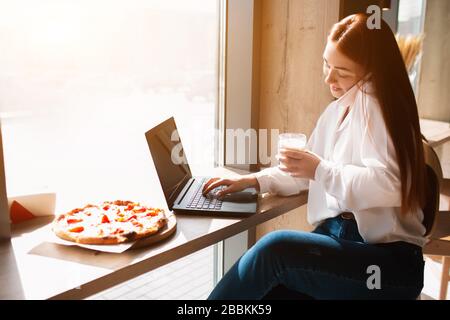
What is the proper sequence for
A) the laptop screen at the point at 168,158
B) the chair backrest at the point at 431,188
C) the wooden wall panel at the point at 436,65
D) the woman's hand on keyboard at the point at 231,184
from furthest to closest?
the wooden wall panel at the point at 436,65 < the woman's hand on keyboard at the point at 231,184 < the laptop screen at the point at 168,158 < the chair backrest at the point at 431,188

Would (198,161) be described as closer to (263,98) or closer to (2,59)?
(263,98)

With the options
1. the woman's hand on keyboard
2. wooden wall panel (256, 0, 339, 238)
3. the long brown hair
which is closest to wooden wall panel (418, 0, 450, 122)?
wooden wall panel (256, 0, 339, 238)

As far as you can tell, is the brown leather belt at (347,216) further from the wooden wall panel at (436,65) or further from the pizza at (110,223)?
the wooden wall panel at (436,65)

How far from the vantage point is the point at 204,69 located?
2.10 metres

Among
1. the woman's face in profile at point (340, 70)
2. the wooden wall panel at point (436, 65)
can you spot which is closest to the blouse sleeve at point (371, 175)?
the woman's face in profile at point (340, 70)

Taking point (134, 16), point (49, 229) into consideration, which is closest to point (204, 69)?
point (134, 16)

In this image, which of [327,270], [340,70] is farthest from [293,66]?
[327,270]

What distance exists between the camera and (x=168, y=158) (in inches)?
58.9

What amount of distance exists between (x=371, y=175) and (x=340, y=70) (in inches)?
13.1

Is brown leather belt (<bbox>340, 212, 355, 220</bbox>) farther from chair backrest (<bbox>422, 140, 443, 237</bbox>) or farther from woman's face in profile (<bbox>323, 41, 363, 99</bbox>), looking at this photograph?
woman's face in profile (<bbox>323, 41, 363, 99</bbox>)

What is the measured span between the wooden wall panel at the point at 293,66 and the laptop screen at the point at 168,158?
583 mm

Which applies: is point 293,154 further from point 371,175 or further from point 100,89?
point 100,89

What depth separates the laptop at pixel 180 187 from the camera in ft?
4.50
